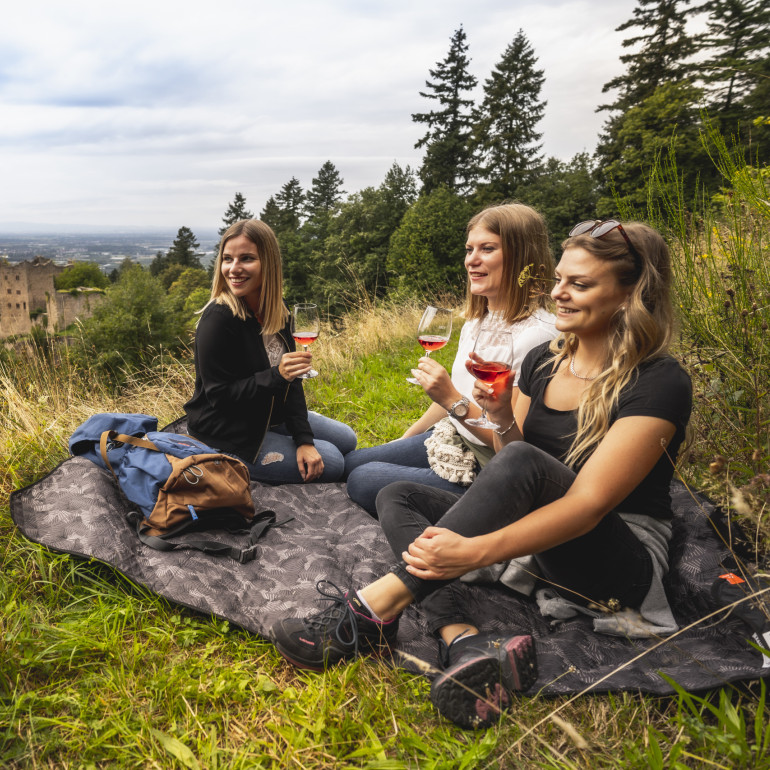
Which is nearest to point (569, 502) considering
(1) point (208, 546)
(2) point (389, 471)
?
(2) point (389, 471)

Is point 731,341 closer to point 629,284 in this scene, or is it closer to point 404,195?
point 629,284

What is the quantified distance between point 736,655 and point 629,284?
48.1 inches

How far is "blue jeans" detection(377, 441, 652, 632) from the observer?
1.64 meters

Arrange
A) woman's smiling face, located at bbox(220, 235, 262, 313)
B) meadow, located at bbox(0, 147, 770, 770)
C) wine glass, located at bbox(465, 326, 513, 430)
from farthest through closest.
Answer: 1. woman's smiling face, located at bbox(220, 235, 262, 313)
2. wine glass, located at bbox(465, 326, 513, 430)
3. meadow, located at bbox(0, 147, 770, 770)

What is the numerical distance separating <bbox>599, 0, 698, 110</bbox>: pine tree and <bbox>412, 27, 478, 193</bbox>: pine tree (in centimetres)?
939

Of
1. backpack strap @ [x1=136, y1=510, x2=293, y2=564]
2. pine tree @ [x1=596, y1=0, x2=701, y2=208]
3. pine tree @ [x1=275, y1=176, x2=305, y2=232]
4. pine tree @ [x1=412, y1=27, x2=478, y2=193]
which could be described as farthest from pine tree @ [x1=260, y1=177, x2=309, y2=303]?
backpack strap @ [x1=136, y1=510, x2=293, y2=564]

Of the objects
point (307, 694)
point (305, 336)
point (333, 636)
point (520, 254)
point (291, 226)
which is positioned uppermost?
point (291, 226)

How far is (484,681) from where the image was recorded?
1515 millimetres

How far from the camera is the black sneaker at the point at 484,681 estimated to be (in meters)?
1.50

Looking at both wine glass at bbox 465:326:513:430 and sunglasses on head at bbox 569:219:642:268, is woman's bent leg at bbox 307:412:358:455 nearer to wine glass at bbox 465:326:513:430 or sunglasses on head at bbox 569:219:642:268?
wine glass at bbox 465:326:513:430

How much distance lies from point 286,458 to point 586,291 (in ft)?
6.30

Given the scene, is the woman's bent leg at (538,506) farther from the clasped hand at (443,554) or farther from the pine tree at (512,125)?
the pine tree at (512,125)

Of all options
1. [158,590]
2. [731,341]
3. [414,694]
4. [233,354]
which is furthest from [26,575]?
[731,341]

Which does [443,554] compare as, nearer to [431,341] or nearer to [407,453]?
[431,341]
